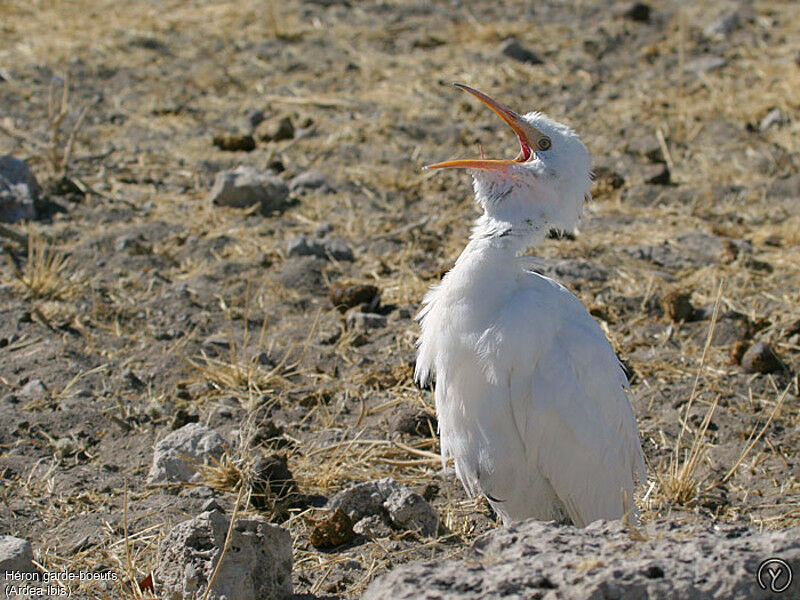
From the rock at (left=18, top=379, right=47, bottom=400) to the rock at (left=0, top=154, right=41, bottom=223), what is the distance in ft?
7.22

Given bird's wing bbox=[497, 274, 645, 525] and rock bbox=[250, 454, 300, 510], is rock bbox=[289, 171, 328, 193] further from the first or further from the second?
bird's wing bbox=[497, 274, 645, 525]

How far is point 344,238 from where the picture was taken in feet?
24.2

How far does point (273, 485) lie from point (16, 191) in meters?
3.83

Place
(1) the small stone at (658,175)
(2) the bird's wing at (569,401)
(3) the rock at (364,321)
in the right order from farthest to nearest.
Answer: (1) the small stone at (658,175) → (3) the rock at (364,321) → (2) the bird's wing at (569,401)

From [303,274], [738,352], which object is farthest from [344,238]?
[738,352]

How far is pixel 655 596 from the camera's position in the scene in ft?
8.62

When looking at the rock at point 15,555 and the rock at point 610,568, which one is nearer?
the rock at point 610,568

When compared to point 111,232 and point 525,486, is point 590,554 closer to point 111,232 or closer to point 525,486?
point 525,486

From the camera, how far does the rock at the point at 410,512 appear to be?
4.34 metres

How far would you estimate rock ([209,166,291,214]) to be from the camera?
767 cm

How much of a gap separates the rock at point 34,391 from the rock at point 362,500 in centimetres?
188

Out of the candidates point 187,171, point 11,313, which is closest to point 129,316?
point 11,313

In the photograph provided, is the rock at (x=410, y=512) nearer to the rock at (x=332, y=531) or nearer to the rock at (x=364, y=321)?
the rock at (x=332, y=531)

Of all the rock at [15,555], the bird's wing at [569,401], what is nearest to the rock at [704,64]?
the bird's wing at [569,401]
